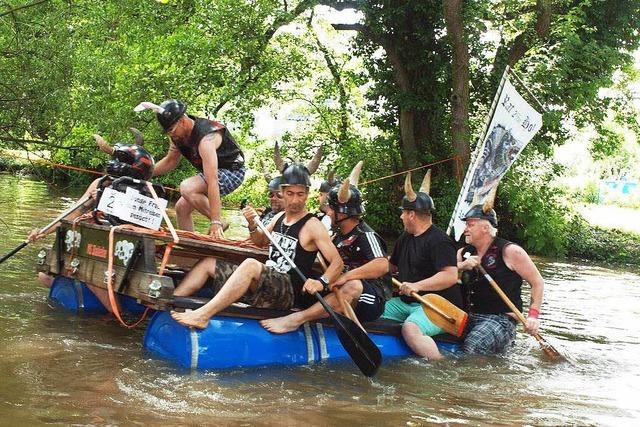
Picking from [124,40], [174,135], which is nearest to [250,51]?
[124,40]

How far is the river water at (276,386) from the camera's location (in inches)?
209

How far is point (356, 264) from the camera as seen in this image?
740 cm

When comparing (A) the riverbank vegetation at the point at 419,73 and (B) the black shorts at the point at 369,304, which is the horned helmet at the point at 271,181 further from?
(A) the riverbank vegetation at the point at 419,73

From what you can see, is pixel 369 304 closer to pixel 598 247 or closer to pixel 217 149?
pixel 217 149

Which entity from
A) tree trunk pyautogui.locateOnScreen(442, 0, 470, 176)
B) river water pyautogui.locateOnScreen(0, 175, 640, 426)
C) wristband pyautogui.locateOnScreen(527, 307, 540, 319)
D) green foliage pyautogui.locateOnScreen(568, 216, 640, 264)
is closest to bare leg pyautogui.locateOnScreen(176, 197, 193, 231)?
river water pyautogui.locateOnScreen(0, 175, 640, 426)

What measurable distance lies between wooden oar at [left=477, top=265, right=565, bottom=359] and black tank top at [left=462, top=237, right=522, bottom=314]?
8 cm

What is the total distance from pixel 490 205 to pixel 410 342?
163cm

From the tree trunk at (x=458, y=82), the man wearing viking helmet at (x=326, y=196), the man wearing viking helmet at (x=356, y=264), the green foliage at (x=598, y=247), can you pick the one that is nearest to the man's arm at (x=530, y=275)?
the man wearing viking helmet at (x=356, y=264)

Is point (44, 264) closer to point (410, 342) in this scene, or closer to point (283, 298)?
point (283, 298)

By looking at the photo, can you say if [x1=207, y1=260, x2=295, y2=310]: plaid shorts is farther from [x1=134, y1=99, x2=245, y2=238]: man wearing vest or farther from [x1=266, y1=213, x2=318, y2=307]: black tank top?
[x1=134, y1=99, x2=245, y2=238]: man wearing vest

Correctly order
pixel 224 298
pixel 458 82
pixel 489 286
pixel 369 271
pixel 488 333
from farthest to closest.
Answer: pixel 458 82, pixel 489 286, pixel 488 333, pixel 369 271, pixel 224 298

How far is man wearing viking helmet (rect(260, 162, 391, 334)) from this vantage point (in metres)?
6.98

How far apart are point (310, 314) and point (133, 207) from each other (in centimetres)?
179

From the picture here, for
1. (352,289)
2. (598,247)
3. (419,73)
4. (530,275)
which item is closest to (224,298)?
(352,289)
